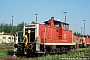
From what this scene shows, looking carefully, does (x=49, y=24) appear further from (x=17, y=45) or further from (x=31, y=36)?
(x=17, y=45)

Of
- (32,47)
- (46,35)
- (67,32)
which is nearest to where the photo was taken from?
(32,47)

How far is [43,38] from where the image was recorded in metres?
17.0

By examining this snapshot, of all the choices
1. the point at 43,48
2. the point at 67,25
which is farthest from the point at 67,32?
the point at 43,48

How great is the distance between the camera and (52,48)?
17.4 metres

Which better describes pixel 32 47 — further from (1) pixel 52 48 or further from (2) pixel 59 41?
(2) pixel 59 41

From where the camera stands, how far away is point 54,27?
1862 centimetres

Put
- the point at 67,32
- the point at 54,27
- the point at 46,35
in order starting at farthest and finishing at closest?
the point at 67,32 → the point at 54,27 → the point at 46,35

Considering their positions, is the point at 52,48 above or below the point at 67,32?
below

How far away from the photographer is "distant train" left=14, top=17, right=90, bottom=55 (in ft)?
53.5

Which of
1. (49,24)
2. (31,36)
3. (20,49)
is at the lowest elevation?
(20,49)

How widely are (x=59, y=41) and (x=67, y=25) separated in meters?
2.36

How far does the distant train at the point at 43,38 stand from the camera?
16.3 metres

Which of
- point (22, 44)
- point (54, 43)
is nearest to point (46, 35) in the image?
point (54, 43)

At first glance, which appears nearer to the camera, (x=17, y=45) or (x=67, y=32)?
(x=17, y=45)
